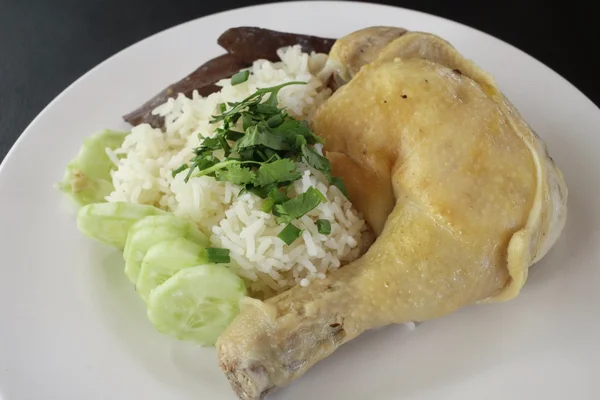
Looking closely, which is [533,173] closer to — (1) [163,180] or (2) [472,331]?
(2) [472,331]

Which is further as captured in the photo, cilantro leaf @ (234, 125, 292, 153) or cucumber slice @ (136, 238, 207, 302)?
cilantro leaf @ (234, 125, 292, 153)

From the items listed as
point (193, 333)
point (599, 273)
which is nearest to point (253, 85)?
point (193, 333)

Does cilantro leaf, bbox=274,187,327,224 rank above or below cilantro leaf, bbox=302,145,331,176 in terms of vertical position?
below

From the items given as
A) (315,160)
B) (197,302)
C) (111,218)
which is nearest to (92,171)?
(111,218)

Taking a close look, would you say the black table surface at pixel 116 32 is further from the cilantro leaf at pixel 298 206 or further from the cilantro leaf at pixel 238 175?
the cilantro leaf at pixel 298 206

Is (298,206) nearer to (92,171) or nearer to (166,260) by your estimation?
(166,260)

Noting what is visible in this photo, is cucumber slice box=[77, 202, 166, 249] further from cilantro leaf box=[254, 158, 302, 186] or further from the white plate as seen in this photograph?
cilantro leaf box=[254, 158, 302, 186]

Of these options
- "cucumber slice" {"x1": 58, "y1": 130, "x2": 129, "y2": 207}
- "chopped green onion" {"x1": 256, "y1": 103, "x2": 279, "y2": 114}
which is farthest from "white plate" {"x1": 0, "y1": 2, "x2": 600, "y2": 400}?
"chopped green onion" {"x1": 256, "y1": 103, "x2": 279, "y2": 114}
